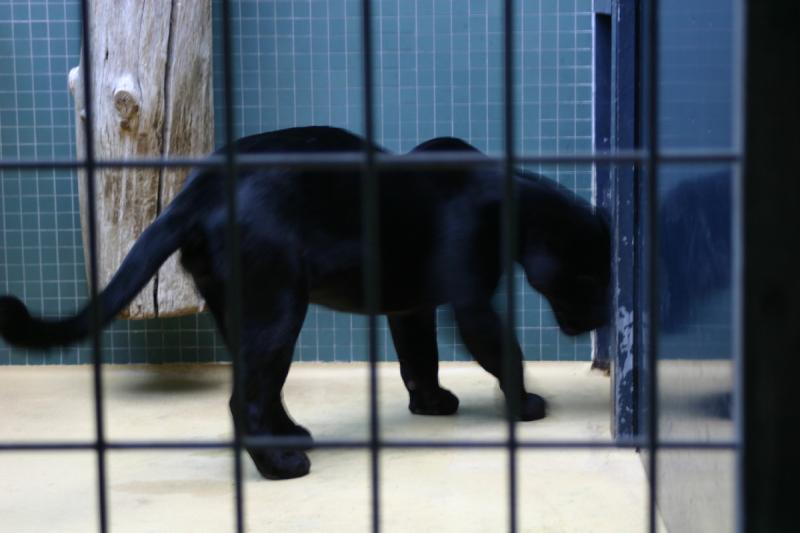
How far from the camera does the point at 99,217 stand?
4.61m

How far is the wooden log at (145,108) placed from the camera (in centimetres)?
449

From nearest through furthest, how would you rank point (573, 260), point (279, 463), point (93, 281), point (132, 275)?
point (93, 281)
point (132, 275)
point (279, 463)
point (573, 260)

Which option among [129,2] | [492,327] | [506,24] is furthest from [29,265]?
[506,24]

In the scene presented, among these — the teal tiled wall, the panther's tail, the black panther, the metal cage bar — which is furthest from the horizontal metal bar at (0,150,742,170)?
the teal tiled wall

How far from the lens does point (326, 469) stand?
11.6ft

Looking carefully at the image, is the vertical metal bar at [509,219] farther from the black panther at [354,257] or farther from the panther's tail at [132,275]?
the black panther at [354,257]

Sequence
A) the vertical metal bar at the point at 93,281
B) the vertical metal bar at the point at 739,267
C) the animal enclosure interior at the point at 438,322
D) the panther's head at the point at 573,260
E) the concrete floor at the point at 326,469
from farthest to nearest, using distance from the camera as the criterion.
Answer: the panther's head at the point at 573,260 < the concrete floor at the point at 326,469 < the animal enclosure interior at the point at 438,322 < the vertical metal bar at the point at 93,281 < the vertical metal bar at the point at 739,267

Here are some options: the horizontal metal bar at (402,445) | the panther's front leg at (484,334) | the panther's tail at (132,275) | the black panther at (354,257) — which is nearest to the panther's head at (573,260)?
the black panther at (354,257)

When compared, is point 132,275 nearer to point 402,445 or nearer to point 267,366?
point 267,366

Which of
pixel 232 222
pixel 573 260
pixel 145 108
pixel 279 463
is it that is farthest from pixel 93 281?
pixel 145 108

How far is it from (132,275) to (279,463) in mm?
740

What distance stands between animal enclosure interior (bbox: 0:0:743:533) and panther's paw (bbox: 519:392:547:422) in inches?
1.4

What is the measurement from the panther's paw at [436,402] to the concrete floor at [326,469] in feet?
0.21

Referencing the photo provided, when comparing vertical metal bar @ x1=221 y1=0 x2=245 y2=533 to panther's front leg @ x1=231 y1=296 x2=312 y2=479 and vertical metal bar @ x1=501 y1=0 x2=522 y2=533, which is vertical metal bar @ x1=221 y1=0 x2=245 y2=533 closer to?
vertical metal bar @ x1=501 y1=0 x2=522 y2=533
